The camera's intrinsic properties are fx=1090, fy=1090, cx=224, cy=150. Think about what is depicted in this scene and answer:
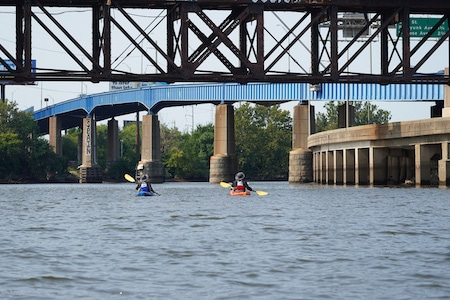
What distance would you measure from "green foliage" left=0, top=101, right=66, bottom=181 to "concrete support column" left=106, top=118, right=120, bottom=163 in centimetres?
800

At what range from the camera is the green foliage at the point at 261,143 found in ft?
538

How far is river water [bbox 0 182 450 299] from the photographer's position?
651 inches

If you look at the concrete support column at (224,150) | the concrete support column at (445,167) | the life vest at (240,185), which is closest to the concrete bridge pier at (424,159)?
the concrete support column at (445,167)

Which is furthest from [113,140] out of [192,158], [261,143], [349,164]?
[349,164]

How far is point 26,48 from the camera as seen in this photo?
164ft

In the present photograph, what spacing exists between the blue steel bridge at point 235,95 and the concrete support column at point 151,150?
7.97 feet

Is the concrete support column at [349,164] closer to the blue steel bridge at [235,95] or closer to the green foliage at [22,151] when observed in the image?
the blue steel bridge at [235,95]

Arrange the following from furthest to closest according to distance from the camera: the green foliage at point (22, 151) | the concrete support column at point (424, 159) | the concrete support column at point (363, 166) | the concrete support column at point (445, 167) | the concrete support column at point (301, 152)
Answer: the green foliage at point (22, 151)
the concrete support column at point (301, 152)
the concrete support column at point (363, 166)
the concrete support column at point (424, 159)
the concrete support column at point (445, 167)

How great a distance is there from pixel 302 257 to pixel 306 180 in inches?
3253

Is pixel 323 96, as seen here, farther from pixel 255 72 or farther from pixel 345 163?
pixel 255 72

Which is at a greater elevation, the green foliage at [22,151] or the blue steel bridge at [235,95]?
the blue steel bridge at [235,95]

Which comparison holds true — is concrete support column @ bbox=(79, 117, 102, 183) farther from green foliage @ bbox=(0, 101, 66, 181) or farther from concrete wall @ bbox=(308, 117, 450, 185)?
concrete wall @ bbox=(308, 117, 450, 185)

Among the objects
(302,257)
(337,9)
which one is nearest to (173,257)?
(302,257)

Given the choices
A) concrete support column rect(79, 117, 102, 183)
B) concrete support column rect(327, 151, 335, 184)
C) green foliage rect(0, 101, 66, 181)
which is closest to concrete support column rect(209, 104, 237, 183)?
concrete support column rect(327, 151, 335, 184)
